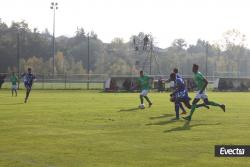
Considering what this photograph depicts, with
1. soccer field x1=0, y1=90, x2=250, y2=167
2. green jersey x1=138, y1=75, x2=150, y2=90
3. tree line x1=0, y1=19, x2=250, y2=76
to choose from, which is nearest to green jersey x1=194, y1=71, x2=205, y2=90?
soccer field x1=0, y1=90, x2=250, y2=167

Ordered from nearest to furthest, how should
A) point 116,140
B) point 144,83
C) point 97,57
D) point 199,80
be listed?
point 116,140
point 199,80
point 144,83
point 97,57

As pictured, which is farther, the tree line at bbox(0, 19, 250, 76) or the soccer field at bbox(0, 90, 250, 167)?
the tree line at bbox(0, 19, 250, 76)

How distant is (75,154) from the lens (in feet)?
41.0

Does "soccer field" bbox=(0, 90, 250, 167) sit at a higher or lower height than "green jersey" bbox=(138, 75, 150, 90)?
lower

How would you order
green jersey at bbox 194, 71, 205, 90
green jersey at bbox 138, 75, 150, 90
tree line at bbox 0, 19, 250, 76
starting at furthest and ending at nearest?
tree line at bbox 0, 19, 250, 76, green jersey at bbox 138, 75, 150, 90, green jersey at bbox 194, 71, 205, 90

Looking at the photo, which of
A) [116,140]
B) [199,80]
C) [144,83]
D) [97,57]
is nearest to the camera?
[116,140]

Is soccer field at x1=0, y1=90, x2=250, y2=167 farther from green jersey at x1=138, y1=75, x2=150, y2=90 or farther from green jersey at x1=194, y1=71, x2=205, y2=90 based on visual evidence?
green jersey at x1=138, y1=75, x2=150, y2=90

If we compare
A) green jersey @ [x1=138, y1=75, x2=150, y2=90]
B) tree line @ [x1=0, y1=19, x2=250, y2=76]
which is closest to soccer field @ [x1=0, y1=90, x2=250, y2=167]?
green jersey @ [x1=138, y1=75, x2=150, y2=90]

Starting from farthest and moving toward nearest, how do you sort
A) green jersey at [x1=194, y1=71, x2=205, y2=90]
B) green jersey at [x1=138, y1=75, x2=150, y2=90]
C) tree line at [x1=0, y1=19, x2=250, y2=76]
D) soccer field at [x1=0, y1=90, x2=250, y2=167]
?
tree line at [x1=0, y1=19, x2=250, y2=76] → green jersey at [x1=138, y1=75, x2=150, y2=90] → green jersey at [x1=194, y1=71, x2=205, y2=90] → soccer field at [x1=0, y1=90, x2=250, y2=167]

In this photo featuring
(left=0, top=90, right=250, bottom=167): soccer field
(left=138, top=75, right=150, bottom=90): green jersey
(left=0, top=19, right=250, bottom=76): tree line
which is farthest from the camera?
(left=0, top=19, right=250, bottom=76): tree line

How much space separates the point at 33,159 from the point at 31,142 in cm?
263

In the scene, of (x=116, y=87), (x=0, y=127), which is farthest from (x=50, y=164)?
(x=116, y=87)

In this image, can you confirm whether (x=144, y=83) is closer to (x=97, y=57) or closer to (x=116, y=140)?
(x=116, y=140)

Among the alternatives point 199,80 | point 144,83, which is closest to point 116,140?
point 199,80
